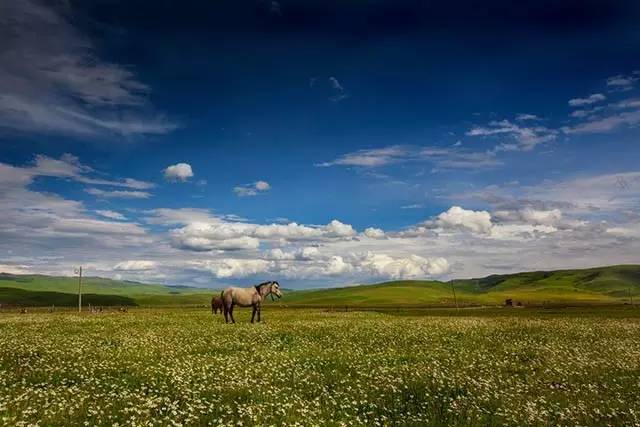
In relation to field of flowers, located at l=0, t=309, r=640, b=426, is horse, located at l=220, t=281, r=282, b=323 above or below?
above

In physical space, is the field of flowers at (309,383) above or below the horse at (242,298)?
below

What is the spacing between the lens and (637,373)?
1722 cm

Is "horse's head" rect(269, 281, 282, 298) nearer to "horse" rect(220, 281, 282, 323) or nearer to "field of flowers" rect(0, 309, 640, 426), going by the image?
"horse" rect(220, 281, 282, 323)

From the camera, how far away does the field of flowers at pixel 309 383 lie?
1102 centimetres

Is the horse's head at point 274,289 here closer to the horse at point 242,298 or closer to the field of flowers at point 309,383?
the horse at point 242,298

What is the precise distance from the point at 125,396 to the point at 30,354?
8.48 metres

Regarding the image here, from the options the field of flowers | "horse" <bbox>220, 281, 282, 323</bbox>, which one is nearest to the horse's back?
"horse" <bbox>220, 281, 282, 323</bbox>

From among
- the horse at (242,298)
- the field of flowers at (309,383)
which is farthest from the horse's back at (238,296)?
the field of flowers at (309,383)

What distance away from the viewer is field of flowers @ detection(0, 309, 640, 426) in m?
11.0

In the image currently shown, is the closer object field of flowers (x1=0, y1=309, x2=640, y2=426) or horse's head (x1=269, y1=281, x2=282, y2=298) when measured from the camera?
field of flowers (x1=0, y1=309, x2=640, y2=426)

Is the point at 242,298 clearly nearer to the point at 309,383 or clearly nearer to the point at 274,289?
the point at 274,289

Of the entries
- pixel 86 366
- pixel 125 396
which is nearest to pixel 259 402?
pixel 125 396

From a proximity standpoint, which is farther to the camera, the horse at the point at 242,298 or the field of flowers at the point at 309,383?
the horse at the point at 242,298

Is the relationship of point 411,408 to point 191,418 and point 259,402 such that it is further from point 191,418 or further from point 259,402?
point 191,418
